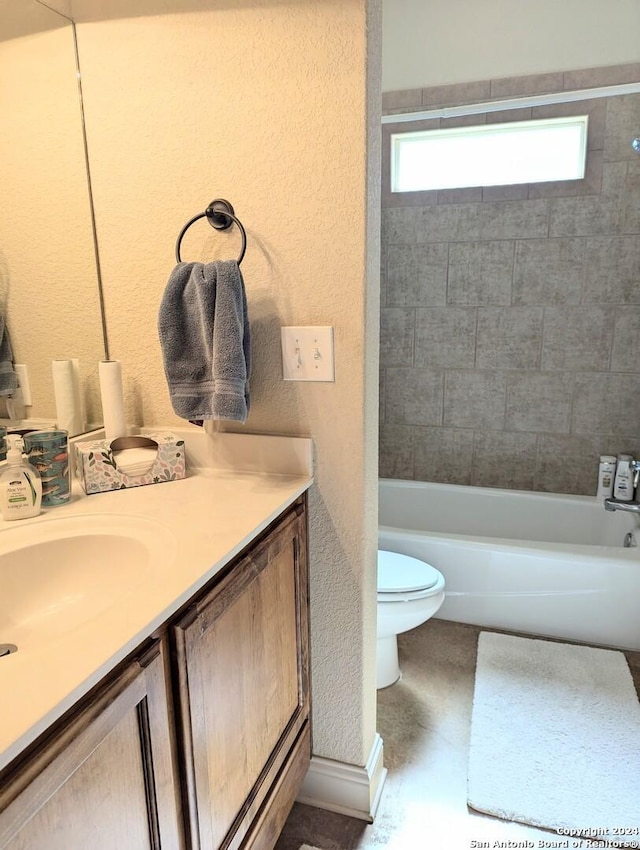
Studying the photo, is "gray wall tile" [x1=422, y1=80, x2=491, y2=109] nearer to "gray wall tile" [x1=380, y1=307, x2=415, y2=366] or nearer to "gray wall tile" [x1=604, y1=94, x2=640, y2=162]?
"gray wall tile" [x1=604, y1=94, x2=640, y2=162]

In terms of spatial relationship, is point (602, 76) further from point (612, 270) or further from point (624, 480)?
point (624, 480)

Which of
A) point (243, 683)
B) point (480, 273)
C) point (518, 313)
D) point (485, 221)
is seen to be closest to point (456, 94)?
point (485, 221)

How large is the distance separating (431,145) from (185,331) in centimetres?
205

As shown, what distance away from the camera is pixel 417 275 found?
9.37 feet

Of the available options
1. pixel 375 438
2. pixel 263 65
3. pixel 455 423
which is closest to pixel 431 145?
pixel 455 423

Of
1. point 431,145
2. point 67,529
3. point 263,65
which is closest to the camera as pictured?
point 67,529

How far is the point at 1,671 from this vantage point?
68cm

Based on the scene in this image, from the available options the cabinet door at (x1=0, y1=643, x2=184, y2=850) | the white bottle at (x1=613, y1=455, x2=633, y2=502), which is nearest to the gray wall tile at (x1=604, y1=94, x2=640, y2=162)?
the white bottle at (x1=613, y1=455, x2=633, y2=502)

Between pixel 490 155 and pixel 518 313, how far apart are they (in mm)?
730

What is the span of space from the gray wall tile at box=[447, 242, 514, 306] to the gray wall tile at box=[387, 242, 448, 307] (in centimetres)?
5

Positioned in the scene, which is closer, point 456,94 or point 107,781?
point 107,781

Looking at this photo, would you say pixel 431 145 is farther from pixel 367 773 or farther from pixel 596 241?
pixel 367 773

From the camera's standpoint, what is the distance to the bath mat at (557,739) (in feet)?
5.02

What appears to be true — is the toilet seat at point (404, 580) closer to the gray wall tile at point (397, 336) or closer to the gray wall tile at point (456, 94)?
the gray wall tile at point (397, 336)
